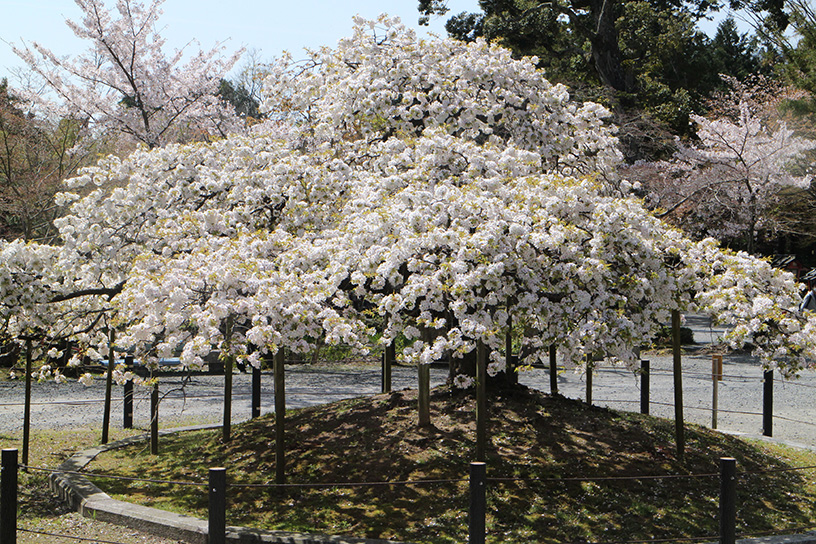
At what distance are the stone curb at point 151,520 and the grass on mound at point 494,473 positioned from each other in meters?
0.27

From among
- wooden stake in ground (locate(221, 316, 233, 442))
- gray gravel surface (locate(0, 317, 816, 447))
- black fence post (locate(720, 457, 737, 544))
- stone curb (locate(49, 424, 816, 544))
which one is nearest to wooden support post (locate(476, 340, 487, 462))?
stone curb (locate(49, 424, 816, 544))

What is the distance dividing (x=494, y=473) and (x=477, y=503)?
2570mm

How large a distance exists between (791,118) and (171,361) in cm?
2337

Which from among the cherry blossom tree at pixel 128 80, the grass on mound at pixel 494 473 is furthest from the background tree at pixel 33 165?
the grass on mound at pixel 494 473

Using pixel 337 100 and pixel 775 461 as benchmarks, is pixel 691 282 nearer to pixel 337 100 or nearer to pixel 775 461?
pixel 775 461

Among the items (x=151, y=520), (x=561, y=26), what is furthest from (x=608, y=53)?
(x=151, y=520)

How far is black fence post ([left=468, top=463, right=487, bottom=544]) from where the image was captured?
199 inches

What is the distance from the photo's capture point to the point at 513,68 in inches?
421

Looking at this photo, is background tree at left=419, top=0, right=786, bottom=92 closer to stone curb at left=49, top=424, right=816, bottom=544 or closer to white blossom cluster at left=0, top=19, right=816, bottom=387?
white blossom cluster at left=0, top=19, right=816, bottom=387

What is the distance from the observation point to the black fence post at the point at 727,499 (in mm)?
5516

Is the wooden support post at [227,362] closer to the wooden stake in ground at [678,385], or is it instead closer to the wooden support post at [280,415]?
the wooden support post at [280,415]

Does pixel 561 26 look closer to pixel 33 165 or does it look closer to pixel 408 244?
pixel 33 165

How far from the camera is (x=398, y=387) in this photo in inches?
683

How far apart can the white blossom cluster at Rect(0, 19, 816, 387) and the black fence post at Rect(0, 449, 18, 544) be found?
151 centimetres
